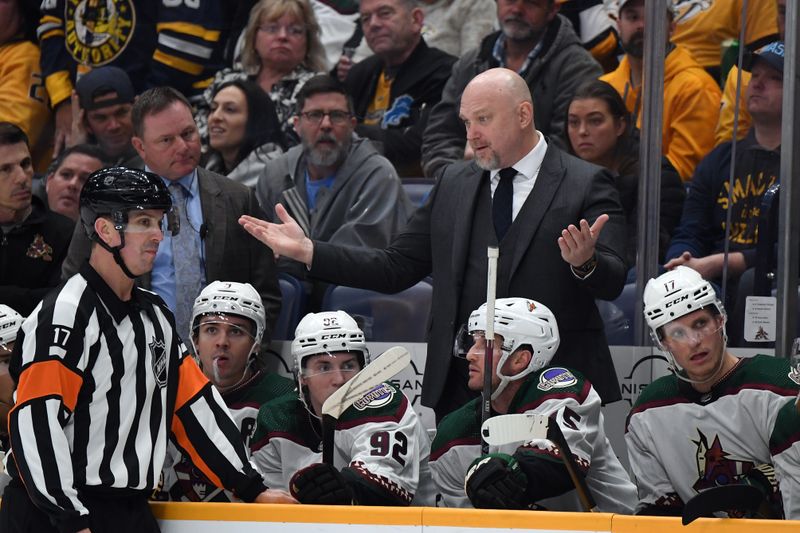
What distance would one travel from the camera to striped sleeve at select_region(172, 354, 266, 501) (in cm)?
316

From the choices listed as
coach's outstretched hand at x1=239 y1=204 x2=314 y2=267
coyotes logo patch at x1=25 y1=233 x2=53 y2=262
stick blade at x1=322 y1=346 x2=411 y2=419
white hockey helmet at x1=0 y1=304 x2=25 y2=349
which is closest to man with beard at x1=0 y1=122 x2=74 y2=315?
coyotes logo patch at x1=25 y1=233 x2=53 y2=262

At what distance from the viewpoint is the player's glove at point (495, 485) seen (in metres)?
3.13

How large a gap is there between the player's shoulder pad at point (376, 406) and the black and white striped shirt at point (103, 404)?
588 millimetres

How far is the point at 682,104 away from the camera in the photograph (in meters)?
4.73

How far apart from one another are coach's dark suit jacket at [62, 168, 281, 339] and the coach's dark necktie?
36.3 inches

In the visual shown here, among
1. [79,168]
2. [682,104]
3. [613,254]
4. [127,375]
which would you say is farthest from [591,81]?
[127,375]

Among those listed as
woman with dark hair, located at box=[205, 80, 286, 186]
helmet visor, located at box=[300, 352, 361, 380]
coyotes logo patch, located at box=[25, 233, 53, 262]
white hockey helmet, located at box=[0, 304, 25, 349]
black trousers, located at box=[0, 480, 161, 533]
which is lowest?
black trousers, located at box=[0, 480, 161, 533]

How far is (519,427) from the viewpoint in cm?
311

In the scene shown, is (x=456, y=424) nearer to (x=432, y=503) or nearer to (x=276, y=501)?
(x=432, y=503)

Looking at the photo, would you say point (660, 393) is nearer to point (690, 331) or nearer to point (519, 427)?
point (690, 331)

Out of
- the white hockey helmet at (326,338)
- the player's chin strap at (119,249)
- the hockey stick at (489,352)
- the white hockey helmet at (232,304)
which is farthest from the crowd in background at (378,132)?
the player's chin strap at (119,249)

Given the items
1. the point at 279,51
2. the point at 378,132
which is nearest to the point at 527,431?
the point at 378,132

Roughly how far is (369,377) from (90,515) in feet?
2.83

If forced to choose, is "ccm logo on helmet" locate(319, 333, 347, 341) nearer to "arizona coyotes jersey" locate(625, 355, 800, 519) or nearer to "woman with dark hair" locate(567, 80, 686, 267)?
"arizona coyotes jersey" locate(625, 355, 800, 519)
